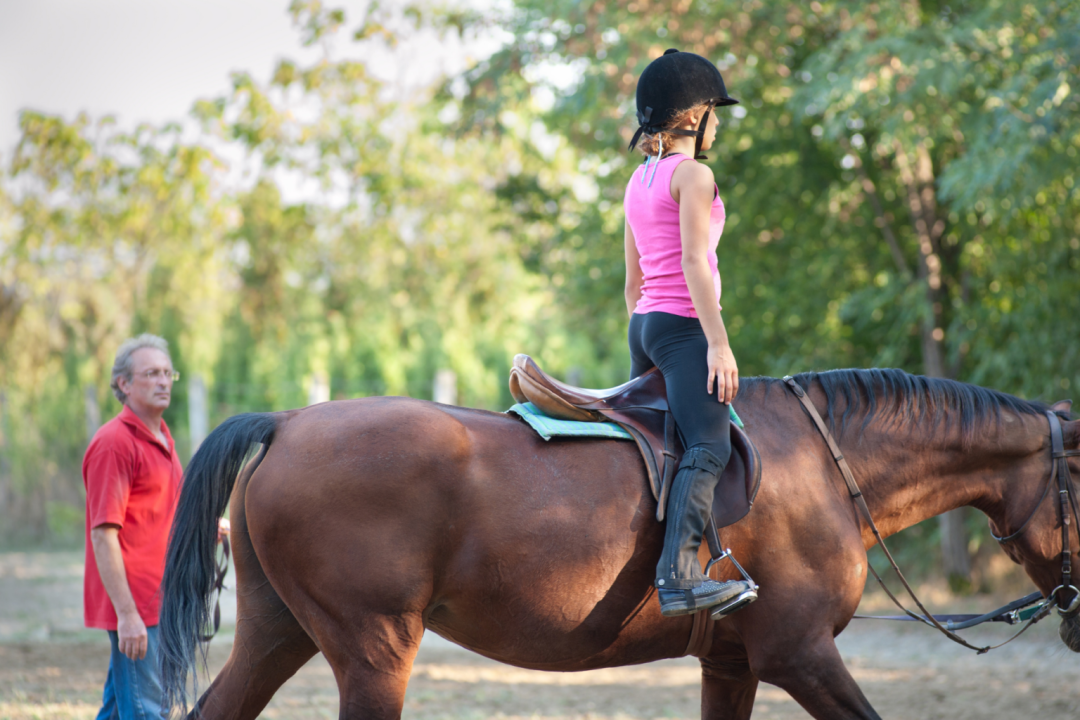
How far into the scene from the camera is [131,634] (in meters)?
3.39

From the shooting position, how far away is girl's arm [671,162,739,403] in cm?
287

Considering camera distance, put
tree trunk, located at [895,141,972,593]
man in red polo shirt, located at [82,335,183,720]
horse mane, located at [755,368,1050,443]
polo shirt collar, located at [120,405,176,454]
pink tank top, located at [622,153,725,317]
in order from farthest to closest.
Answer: tree trunk, located at [895,141,972,593]
polo shirt collar, located at [120,405,176,454]
man in red polo shirt, located at [82,335,183,720]
horse mane, located at [755,368,1050,443]
pink tank top, located at [622,153,725,317]

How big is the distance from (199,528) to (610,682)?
4.55m

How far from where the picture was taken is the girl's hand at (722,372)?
286 centimetres

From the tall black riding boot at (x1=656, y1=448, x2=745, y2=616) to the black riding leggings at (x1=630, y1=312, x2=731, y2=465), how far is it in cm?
7

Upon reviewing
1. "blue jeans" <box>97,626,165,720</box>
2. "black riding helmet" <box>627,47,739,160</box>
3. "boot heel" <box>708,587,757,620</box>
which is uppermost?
"black riding helmet" <box>627,47,739,160</box>

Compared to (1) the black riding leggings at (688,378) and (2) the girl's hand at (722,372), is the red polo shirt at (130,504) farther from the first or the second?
(2) the girl's hand at (722,372)

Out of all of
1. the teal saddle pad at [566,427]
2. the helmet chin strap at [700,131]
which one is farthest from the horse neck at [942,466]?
the helmet chin strap at [700,131]

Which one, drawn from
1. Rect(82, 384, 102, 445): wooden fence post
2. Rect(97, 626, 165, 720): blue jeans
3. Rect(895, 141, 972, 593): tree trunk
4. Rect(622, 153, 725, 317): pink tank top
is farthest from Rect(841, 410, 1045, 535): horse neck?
Rect(82, 384, 102, 445): wooden fence post

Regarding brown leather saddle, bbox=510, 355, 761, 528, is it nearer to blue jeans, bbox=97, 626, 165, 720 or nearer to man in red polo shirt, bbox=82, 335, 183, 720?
man in red polo shirt, bbox=82, 335, 183, 720

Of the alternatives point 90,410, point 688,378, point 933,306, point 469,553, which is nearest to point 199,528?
point 469,553

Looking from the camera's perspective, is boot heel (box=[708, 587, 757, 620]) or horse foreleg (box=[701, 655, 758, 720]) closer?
boot heel (box=[708, 587, 757, 620])

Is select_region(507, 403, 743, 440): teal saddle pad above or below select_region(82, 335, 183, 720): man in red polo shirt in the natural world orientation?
above

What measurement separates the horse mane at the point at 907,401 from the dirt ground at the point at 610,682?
2.08 meters
